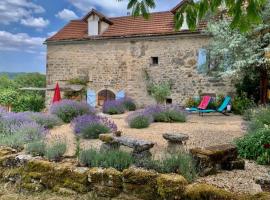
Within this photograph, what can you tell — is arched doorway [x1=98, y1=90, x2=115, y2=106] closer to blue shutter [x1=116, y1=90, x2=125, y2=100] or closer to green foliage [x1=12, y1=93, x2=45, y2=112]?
blue shutter [x1=116, y1=90, x2=125, y2=100]

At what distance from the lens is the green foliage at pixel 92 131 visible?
8789 millimetres

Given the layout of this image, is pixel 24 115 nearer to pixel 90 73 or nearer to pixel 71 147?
pixel 71 147

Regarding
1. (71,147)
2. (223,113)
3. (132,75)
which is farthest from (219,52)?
(71,147)

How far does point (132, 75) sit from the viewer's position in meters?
19.3

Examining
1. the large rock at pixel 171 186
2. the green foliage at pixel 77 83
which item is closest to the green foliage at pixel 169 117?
the large rock at pixel 171 186

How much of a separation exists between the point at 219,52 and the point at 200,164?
11278mm

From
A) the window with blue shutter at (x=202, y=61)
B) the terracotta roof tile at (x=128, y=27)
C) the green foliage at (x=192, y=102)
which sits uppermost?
the terracotta roof tile at (x=128, y=27)

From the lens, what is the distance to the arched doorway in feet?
66.5

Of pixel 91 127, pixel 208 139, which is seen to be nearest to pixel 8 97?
pixel 91 127

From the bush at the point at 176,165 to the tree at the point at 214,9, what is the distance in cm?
249

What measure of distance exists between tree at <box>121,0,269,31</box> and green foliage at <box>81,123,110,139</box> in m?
5.54

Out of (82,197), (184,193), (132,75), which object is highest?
(132,75)

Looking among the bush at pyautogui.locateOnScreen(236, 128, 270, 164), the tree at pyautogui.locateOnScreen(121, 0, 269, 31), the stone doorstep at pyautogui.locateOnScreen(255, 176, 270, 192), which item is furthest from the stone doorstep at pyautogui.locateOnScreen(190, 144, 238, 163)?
the tree at pyautogui.locateOnScreen(121, 0, 269, 31)

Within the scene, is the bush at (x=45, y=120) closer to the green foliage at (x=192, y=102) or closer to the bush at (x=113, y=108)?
the bush at (x=113, y=108)
